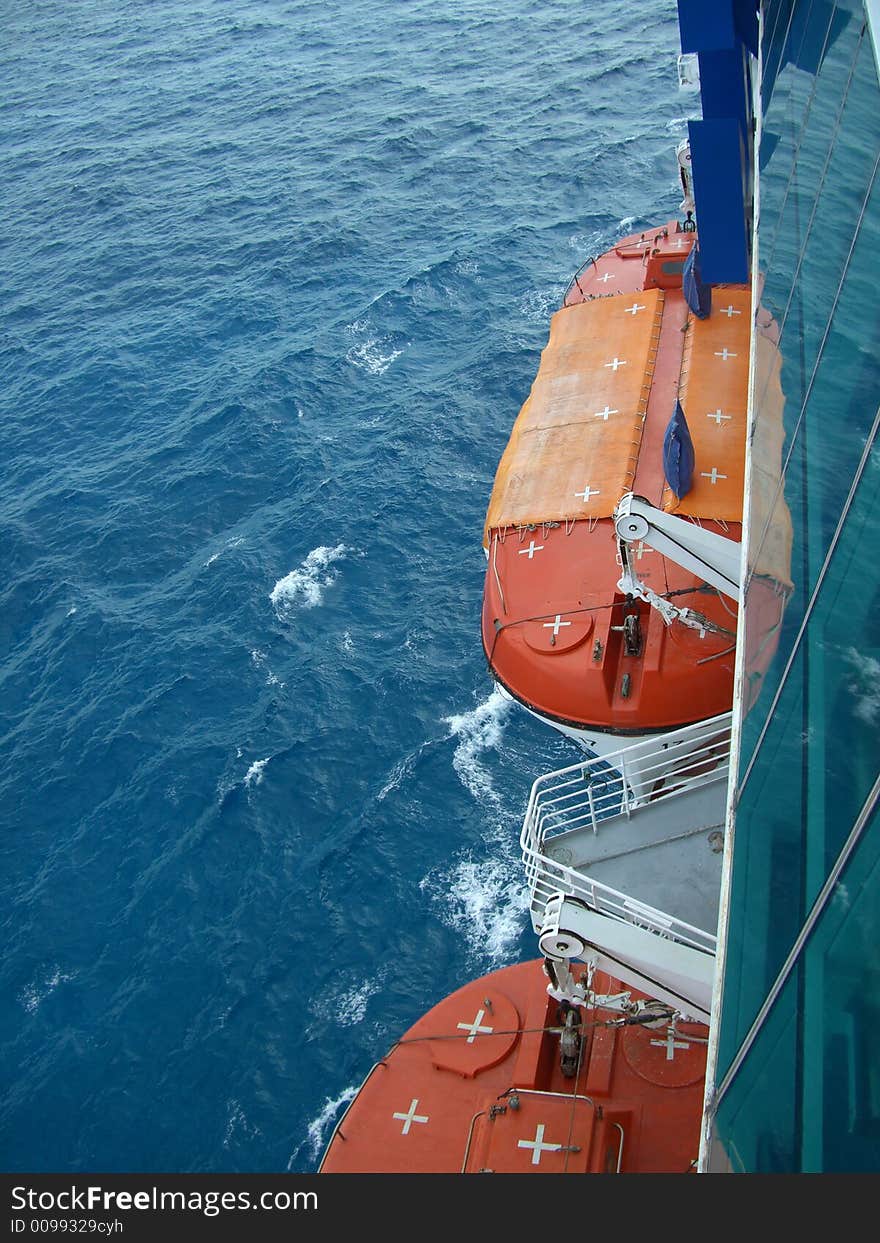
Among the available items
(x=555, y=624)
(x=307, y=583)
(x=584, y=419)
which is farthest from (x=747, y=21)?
(x=307, y=583)

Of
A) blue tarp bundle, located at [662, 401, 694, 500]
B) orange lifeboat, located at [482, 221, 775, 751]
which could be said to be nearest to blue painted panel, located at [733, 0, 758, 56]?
orange lifeboat, located at [482, 221, 775, 751]

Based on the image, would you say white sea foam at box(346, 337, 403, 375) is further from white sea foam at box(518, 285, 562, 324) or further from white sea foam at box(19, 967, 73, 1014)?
white sea foam at box(19, 967, 73, 1014)

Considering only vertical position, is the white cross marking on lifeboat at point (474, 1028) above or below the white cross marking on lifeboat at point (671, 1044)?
below

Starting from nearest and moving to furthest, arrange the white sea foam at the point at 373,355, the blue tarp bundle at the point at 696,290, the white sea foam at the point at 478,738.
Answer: the blue tarp bundle at the point at 696,290 → the white sea foam at the point at 478,738 → the white sea foam at the point at 373,355

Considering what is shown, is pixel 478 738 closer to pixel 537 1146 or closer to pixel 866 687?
pixel 537 1146

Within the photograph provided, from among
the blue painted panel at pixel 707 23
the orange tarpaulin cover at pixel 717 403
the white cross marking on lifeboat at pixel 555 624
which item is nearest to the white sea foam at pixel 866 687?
the white cross marking on lifeboat at pixel 555 624

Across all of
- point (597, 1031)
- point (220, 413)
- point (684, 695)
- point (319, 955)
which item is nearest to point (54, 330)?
point (220, 413)

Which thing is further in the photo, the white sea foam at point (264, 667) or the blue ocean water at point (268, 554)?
the white sea foam at point (264, 667)

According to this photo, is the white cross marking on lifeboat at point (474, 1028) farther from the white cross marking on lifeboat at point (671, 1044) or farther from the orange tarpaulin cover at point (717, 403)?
the orange tarpaulin cover at point (717, 403)
